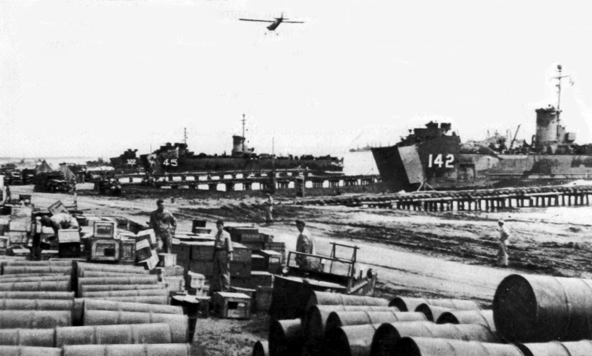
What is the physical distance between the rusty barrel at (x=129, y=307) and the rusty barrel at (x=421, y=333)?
286 cm

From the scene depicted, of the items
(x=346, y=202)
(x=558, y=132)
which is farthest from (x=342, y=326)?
(x=558, y=132)

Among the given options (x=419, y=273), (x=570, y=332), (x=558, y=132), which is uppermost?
(x=558, y=132)

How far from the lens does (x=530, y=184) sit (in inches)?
2335

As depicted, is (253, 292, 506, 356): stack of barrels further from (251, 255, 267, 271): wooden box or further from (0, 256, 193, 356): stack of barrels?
(251, 255, 267, 271): wooden box

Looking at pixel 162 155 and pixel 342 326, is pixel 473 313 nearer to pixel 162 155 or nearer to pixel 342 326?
pixel 342 326

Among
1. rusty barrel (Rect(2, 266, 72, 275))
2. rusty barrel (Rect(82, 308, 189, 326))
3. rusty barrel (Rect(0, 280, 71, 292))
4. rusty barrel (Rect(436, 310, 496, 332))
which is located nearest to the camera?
rusty barrel (Rect(82, 308, 189, 326))

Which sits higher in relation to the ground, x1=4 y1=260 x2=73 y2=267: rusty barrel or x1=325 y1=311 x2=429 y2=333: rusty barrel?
x1=4 y1=260 x2=73 y2=267: rusty barrel

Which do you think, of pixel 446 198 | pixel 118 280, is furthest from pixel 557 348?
pixel 446 198

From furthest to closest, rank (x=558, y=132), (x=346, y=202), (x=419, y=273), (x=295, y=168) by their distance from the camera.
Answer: (x=295, y=168), (x=558, y=132), (x=346, y=202), (x=419, y=273)

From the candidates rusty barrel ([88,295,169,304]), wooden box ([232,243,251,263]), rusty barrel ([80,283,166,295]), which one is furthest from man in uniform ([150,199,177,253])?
rusty barrel ([88,295,169,304])

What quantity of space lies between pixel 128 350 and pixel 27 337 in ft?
3.63

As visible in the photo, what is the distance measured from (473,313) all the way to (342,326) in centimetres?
188

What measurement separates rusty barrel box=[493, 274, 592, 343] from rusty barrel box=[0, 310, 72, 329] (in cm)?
487

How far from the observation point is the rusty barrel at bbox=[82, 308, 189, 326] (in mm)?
6922
